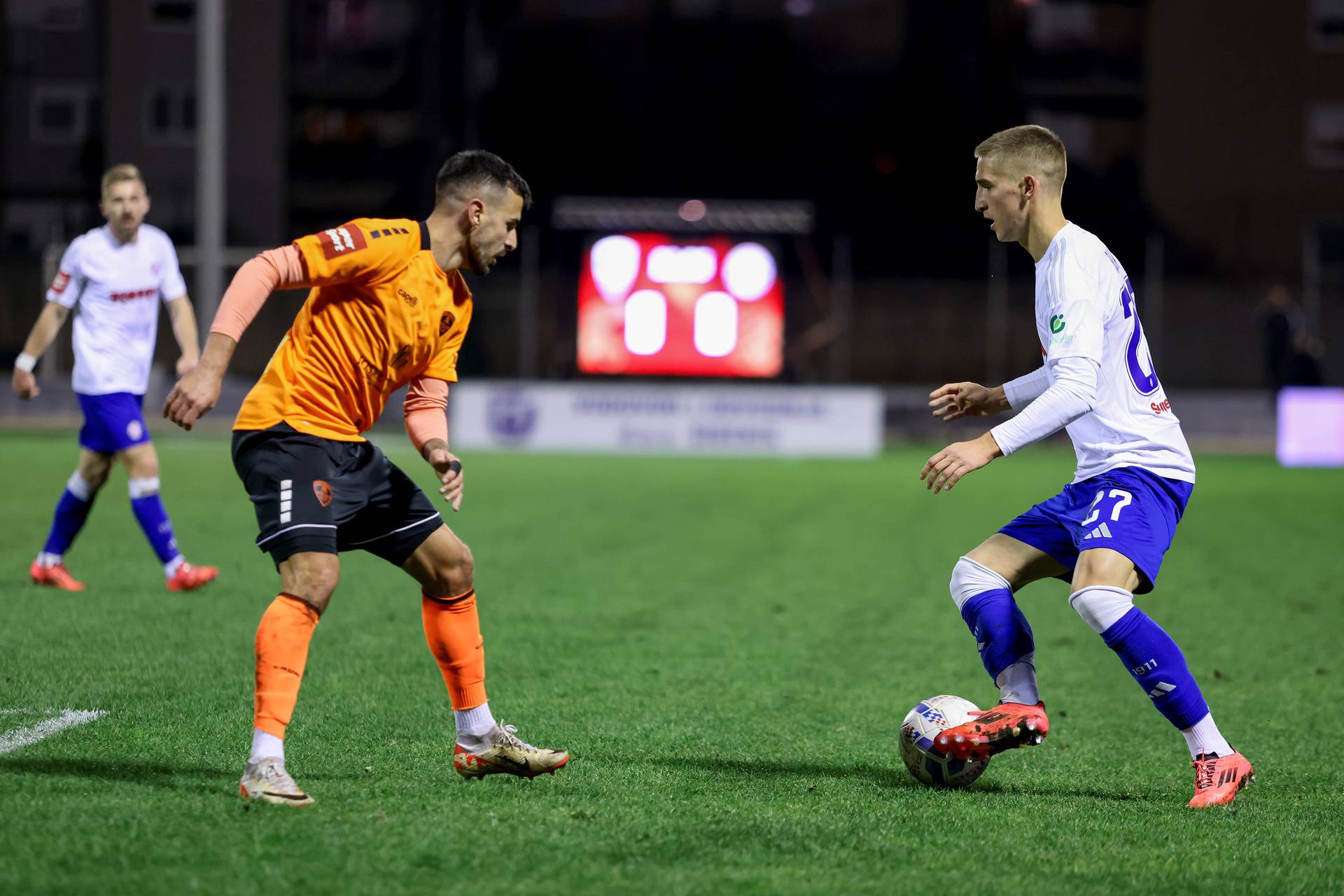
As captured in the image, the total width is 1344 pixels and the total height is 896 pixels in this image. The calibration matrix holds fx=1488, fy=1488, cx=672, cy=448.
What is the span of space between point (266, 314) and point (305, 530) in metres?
22.4

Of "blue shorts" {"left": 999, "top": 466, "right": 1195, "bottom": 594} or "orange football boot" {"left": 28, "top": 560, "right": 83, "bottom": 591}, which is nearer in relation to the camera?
"blue shorts" {"left": 999, "top": 466, "right": 1195, "bottom": 594}

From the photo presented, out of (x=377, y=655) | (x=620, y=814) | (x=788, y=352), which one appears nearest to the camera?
(x=620, y=814)

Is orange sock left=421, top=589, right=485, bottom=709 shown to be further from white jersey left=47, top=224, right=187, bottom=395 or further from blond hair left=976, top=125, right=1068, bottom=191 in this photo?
white jersey left=47, top=224, right=187, bottom=395

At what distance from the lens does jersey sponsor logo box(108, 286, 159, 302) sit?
27.2 ft

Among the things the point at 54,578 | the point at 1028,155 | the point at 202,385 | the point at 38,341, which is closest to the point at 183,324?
the point at 38,341

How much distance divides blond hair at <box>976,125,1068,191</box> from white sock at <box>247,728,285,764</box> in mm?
2686

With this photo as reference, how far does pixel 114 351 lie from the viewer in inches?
321

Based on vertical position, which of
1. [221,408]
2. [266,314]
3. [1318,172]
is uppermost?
[1318,172]

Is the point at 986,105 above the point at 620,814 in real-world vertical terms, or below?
above

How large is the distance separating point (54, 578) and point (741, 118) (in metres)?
28.7

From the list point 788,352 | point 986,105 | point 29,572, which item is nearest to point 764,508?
point 29,572

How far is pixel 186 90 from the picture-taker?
118 feet

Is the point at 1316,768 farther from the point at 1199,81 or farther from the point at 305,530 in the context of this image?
the point at 1199,81

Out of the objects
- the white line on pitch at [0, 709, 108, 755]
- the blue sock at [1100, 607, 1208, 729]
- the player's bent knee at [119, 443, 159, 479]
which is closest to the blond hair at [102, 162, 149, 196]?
the player's bent knee at [119, 443, 159, 479]
